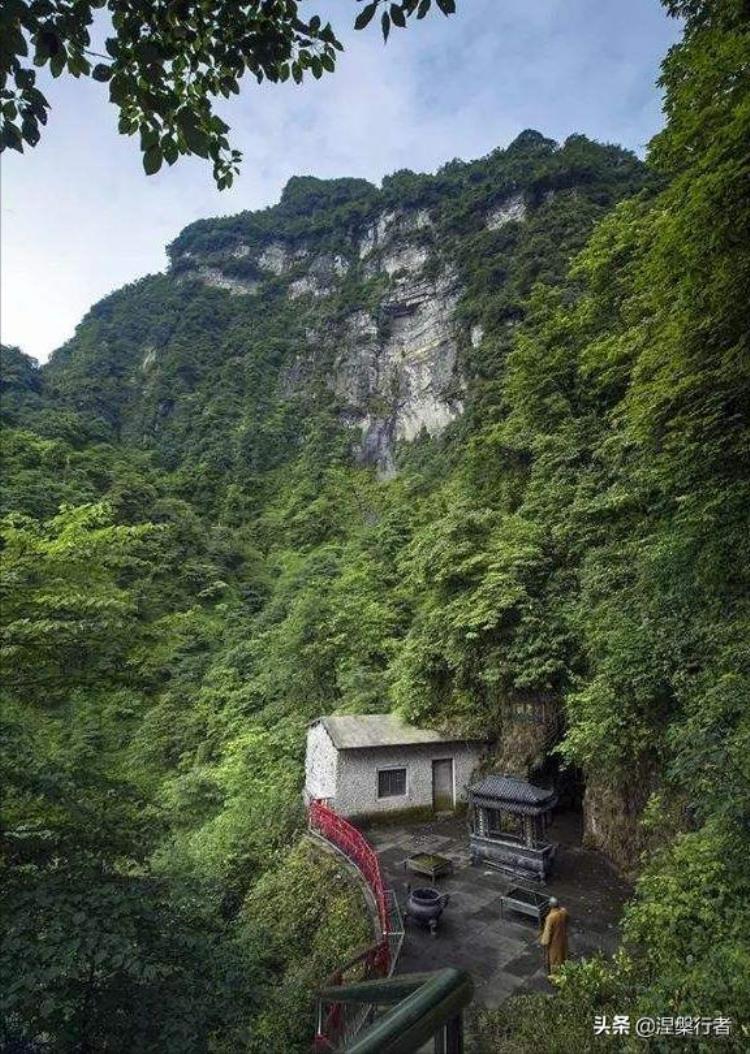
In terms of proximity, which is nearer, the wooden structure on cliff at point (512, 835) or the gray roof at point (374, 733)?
the wooden structure on cliff at point (512, 835)

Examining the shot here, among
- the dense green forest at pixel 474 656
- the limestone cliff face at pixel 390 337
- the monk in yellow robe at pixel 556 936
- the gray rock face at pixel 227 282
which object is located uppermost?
the gray rock face at pixel 227 282

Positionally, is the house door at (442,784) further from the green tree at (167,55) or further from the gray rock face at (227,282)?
the gray rock face at (227,282)

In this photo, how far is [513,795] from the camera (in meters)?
10.9

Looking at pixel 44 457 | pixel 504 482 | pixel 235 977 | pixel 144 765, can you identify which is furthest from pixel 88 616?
pixel 44 457

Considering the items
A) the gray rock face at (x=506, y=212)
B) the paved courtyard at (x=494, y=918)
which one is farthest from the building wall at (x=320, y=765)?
the gray rock face at (x=506, y=212)

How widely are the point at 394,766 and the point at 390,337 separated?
52.2 meters

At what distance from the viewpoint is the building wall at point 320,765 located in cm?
1424

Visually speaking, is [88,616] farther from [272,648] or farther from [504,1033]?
[272,648]

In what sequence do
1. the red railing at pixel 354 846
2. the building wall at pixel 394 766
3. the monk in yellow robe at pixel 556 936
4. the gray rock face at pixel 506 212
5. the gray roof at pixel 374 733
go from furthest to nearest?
the gray rock face at pixel 506 212, the gray roof at pixel 374 733, the building wall at pixel 394 766, the red railing at pixel 354 846, the monk in yellow robe at pixel 556 936

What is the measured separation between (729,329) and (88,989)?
37.3 ft

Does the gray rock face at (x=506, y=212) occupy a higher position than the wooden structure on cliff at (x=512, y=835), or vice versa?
the gray rock face at (x=506, y=212)

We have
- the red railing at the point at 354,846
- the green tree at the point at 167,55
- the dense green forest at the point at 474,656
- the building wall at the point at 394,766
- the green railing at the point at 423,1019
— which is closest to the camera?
the green railing at the point at 423,1019

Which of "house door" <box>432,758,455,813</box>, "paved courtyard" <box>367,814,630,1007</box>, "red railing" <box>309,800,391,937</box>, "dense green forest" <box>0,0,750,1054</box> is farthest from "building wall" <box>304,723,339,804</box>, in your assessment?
"house door" <box>432,758,455,813</box>

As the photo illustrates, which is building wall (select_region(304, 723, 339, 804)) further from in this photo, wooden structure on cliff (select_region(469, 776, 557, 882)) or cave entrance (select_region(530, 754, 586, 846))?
cave entrance (select_region(530, 754, 586, 846))
